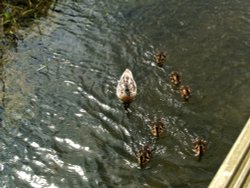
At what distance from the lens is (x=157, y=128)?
8.05m

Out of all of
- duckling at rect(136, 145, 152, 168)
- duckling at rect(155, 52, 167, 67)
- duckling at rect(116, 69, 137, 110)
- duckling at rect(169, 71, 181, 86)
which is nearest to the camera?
duckling at rect(136, 145, 152, 168)

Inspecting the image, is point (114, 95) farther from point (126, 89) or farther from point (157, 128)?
point (157, 128)

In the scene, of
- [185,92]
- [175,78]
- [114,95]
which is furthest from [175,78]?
[114,95]

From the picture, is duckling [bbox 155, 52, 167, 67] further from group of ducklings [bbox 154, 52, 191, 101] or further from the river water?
the river water

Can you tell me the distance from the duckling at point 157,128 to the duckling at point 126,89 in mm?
951

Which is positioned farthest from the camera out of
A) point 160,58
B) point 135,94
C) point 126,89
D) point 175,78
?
point 160,58

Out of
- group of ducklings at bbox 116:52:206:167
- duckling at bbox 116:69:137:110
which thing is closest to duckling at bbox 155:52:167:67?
group of ducklings at bbox 116:52:206:167

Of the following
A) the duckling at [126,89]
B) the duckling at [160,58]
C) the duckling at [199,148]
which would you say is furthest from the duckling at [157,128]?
the duckling at [160,58]

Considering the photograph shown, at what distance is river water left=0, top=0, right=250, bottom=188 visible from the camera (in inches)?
301

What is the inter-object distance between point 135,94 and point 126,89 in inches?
16.5

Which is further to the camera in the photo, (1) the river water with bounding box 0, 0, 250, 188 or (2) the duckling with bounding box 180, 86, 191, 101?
(2) the duckling with bounding box 180, 86, 191, 101

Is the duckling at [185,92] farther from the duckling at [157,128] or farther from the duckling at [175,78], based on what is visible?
the duckling at [157,128]

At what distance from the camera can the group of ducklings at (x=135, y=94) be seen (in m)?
7.62

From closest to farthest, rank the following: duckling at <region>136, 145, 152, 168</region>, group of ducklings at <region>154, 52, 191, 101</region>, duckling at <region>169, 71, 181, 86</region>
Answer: duckling at <region>136, 145, 152, 168</region>, group of ducklings at <region>154, 52, 191, 101</region>, duckling at <region>169, 71, 181, 86</region>
